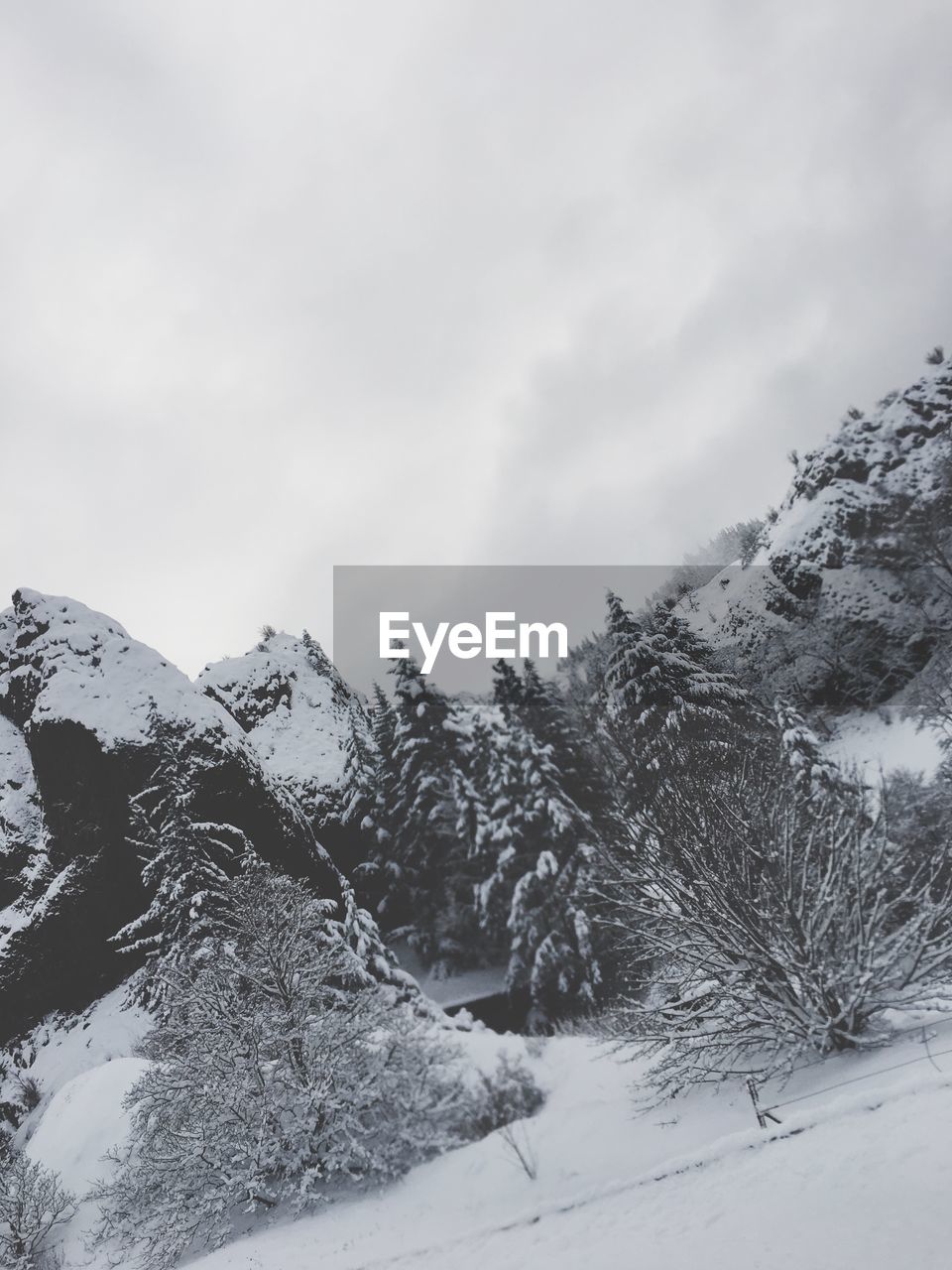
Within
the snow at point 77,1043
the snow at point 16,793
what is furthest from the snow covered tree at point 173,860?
the snow at point 16,793

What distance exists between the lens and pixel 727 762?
15.4 meters

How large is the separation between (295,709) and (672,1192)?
3172 centimetres

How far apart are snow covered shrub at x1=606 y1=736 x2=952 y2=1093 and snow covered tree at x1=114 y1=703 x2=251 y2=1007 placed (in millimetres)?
14385

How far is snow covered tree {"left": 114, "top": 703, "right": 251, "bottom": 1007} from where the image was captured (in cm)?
2114

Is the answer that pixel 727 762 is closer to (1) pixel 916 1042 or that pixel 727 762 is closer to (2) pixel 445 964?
(1) pixel 916 1042

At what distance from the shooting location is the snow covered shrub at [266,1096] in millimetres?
13945

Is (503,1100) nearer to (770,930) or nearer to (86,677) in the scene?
(770,930)

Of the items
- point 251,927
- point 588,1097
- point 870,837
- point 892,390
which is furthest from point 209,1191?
point 892,390

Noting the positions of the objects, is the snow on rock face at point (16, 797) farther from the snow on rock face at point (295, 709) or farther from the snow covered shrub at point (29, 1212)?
the snow covered shrub at point (29, 1212)

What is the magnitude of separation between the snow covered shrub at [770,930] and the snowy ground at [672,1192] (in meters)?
0.77

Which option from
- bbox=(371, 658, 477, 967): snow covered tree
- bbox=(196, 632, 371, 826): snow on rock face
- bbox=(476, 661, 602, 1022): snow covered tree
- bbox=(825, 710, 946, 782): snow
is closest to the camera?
bbox=(825, 710, 946, 782): snow

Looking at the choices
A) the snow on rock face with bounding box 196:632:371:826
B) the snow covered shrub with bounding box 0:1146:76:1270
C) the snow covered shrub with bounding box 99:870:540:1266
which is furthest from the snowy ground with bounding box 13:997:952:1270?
the snow on rock face with bounding box 196:632:371:826

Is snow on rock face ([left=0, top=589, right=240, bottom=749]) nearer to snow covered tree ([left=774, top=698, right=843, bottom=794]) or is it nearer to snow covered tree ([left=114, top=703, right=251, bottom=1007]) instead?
snow covered tree ([left=114, top=703, right=251, bottom=1007])

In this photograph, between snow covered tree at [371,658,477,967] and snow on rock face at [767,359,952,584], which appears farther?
snow covered tree at [371,658,477,967]
